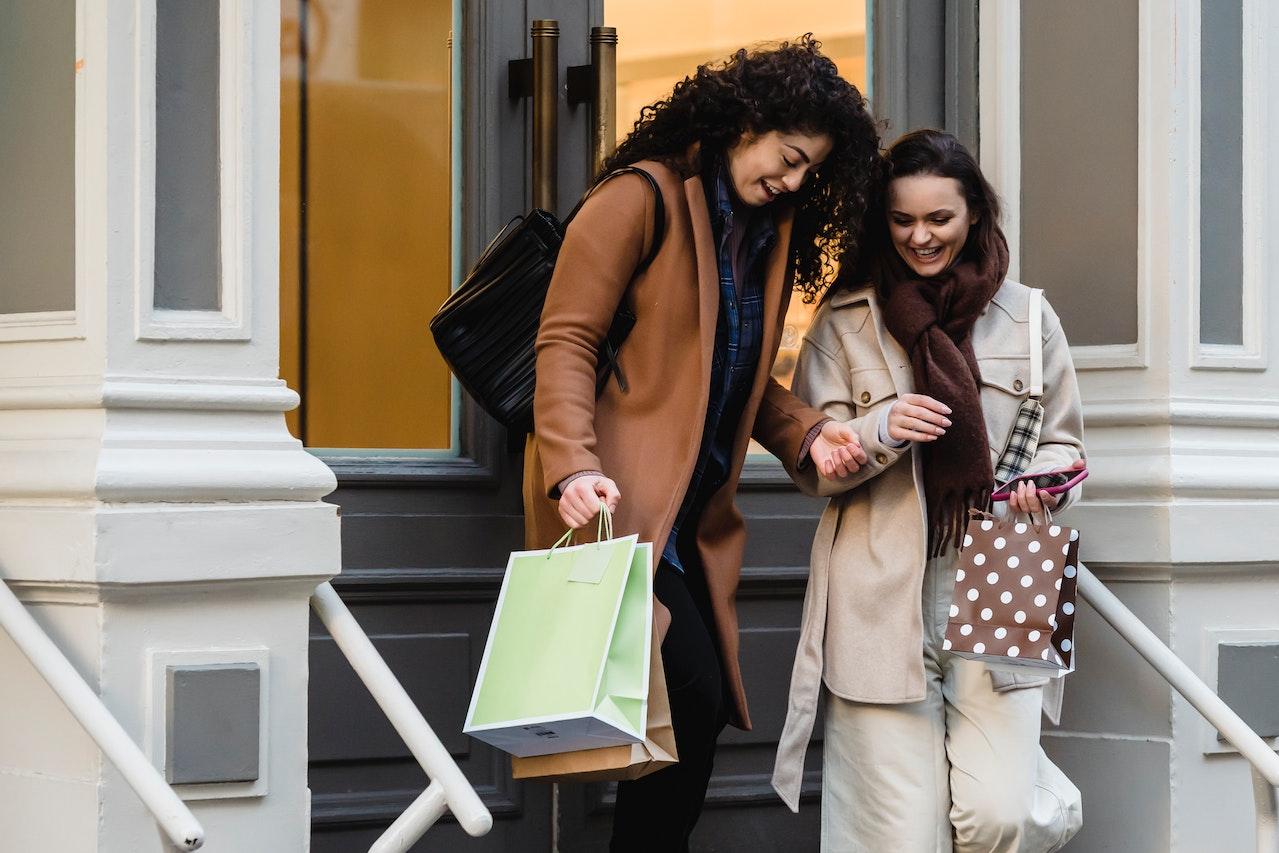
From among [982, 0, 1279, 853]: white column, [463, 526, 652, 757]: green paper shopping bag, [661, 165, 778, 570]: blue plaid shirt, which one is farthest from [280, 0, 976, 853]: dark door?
[982, 0, 1279, 853]: white column

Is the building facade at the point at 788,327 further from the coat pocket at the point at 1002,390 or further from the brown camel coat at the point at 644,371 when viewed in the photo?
the coat pocket at the point at 1002,390

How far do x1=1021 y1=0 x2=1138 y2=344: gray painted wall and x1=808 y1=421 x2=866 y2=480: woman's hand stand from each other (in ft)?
3.32

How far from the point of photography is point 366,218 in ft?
11.9

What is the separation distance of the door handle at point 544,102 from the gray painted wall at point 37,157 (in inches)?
42.9

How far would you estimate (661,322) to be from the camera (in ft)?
9.72

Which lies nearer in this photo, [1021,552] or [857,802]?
[1021,552]

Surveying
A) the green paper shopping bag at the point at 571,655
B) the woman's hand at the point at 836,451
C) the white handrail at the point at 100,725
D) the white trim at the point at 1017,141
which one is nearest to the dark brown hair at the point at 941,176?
the woman's hand at the point at 836,451

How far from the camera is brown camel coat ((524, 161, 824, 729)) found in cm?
288

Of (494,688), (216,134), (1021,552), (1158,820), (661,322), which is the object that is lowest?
(1158,820)

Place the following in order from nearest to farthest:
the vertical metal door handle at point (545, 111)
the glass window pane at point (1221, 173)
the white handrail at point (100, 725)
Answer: the white handrail at point (100, 725) < the vertical metal door handle at point (545, 111) < the glass window pane at point (1221, 173)

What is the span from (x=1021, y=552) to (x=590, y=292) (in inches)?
34.3

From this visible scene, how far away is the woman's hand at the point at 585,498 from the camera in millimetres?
2744

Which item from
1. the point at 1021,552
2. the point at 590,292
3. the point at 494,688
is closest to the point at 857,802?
the point at 1021,552

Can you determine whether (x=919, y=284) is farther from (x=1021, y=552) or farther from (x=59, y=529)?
(x=59, y=529)
